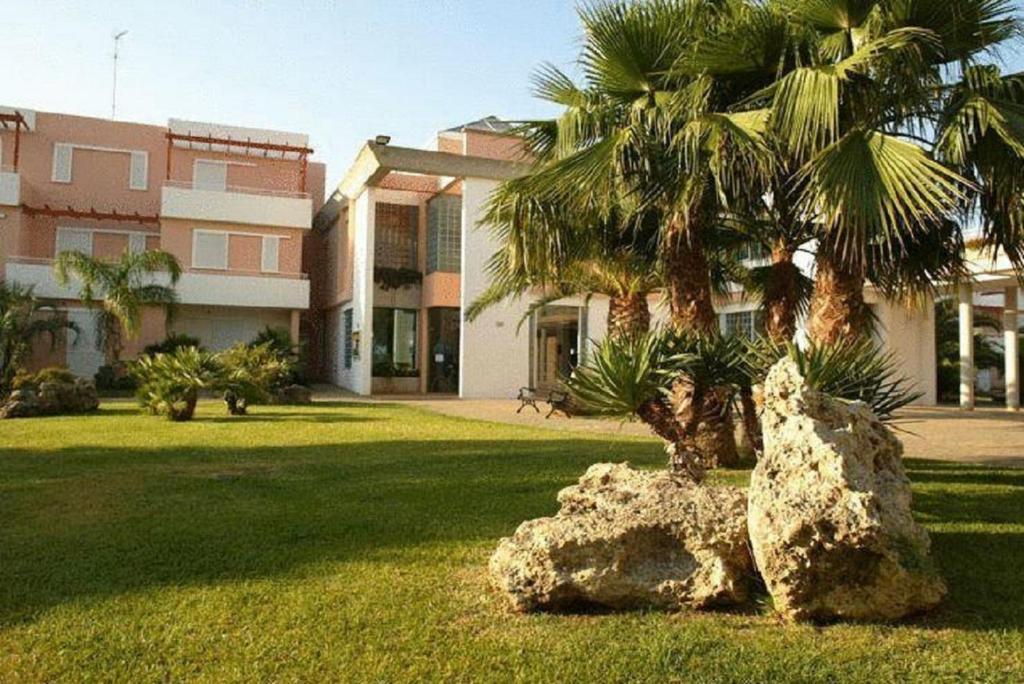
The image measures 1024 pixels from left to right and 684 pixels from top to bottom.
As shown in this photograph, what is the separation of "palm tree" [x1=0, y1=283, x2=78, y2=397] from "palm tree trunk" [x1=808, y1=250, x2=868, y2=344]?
1682cm

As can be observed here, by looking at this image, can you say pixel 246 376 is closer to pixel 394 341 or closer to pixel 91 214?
pixel 394 341

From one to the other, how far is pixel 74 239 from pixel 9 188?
2.96 m

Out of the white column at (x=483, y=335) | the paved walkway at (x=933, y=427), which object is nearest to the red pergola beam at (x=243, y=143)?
the white column at (x=483, y=335)

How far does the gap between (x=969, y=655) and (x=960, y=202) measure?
17.5ft

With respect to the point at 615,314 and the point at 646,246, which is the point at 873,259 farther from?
the point at 615,314

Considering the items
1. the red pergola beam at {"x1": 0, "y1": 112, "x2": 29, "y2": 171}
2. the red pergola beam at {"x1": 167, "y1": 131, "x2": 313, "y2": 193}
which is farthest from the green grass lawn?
the red pergola beam at {"x1": 167, "y1": 131, "x2": 313, "y2": 193}

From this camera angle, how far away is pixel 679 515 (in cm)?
449

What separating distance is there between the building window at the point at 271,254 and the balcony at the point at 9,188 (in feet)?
27.0

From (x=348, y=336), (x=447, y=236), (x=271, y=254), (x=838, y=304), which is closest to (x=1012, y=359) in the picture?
(x=447, y=236)

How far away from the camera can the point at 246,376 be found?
53.3 ft

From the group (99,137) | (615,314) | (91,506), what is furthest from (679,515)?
(99,137)

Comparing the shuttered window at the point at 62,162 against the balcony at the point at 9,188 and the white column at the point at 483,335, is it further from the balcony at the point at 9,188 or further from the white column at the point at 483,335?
the white column at the point at 483,335

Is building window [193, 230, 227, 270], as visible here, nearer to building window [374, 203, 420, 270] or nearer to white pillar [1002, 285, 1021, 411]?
building window [374, 203, 420, 270]

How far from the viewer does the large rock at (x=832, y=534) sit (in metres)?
3.81
